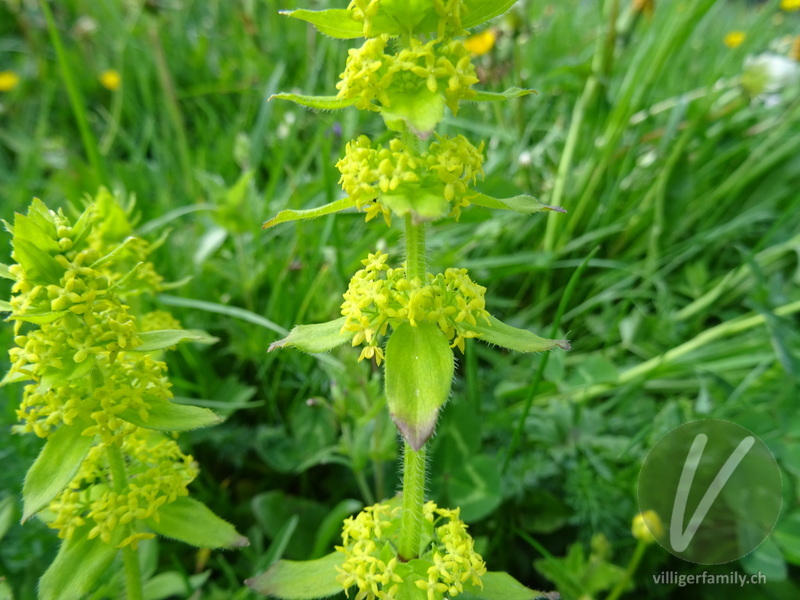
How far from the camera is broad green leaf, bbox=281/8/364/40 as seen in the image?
774 mm

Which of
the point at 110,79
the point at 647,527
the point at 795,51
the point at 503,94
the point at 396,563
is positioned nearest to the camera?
the point at 503,94

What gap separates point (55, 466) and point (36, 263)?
285mm

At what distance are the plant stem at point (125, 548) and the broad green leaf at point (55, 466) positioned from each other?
0.22ft

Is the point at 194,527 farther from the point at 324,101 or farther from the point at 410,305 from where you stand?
the point at 324,101

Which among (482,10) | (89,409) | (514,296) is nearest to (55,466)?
(89,409)

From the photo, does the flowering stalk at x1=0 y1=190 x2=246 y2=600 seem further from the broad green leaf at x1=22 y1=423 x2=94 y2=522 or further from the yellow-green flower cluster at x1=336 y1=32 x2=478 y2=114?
the yellow-green flower cluster at x1=336 y1=32 x2=478 y2=114

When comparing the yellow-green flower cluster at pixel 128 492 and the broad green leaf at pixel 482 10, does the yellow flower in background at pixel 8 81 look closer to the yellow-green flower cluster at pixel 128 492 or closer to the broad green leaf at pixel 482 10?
the yellow-green flower cluster at pixel 128 492

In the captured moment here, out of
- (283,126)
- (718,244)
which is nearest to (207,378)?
(283,126)

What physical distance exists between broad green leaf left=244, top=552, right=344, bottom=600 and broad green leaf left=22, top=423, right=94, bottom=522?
30 cm

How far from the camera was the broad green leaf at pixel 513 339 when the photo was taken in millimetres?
825

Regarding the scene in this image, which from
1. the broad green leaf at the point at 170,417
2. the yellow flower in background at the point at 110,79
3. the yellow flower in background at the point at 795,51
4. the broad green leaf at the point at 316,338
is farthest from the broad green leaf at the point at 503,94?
the yellow flower in background at the point at 110,79

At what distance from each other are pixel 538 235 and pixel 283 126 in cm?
108

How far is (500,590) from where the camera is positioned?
936 millimetres

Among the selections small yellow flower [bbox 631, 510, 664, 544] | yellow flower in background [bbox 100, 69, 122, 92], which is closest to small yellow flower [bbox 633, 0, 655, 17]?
small yellow flower [bbox 631, 510, 664, 544]
